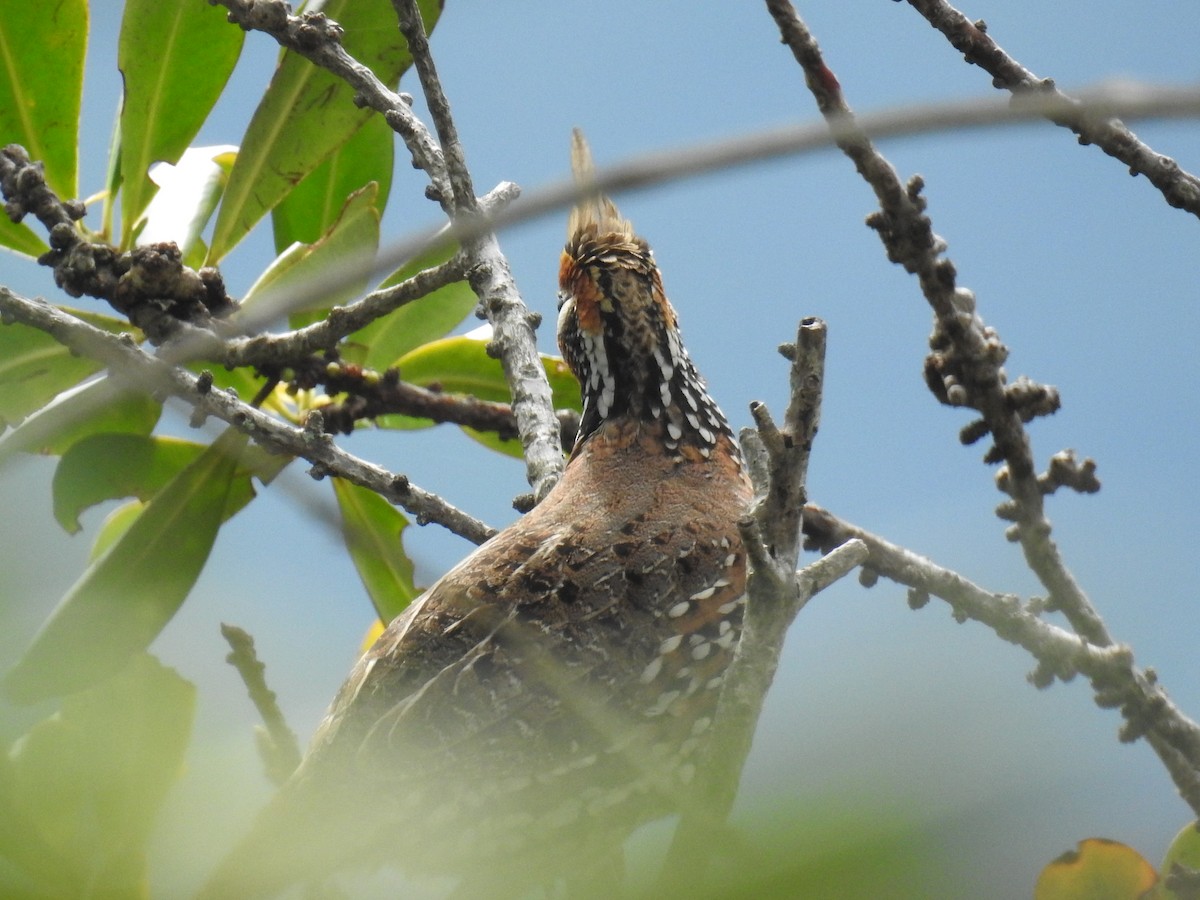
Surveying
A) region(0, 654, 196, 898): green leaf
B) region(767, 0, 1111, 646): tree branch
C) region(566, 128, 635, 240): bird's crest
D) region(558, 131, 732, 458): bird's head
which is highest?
region(566, 128, 635, 240): bird's crest

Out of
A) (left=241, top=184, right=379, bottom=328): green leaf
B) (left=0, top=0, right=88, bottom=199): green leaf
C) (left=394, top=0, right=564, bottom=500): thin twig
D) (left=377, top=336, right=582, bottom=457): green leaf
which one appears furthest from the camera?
(left=377, top=336, right=582, bottom=457): green leaf

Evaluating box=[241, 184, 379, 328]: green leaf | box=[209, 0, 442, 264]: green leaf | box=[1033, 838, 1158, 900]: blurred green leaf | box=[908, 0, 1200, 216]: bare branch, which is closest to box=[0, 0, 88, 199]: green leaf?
box=[209, 0, 442, 264]: green leaf

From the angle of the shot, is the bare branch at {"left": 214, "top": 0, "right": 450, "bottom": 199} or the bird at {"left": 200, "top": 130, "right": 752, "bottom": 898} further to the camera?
the bare branch at {"left": 214, "top": 0, "right": 450, "bottom": 199}

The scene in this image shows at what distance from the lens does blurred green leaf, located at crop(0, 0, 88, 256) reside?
15.5 ft

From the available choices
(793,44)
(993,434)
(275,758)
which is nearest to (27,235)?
(793,44)

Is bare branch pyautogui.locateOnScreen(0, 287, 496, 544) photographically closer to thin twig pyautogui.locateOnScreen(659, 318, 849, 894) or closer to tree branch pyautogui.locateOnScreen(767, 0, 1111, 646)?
tree branch pyautogui.locateOnScreen(767, 0, 1111, 646)

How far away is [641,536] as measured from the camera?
3.90 metres

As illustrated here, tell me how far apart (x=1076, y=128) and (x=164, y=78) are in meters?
3.38

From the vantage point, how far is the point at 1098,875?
122 cm

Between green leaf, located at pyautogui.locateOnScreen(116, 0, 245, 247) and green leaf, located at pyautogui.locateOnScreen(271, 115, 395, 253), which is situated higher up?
green leaf, located at pyautogui.locateOnScreen(116, 0, 245, 247)

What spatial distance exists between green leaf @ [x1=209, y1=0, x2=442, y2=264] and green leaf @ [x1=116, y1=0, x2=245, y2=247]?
1.04 feet

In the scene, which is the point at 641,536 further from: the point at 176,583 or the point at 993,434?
the point at 176,583

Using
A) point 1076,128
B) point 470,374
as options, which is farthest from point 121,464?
point 1076,128

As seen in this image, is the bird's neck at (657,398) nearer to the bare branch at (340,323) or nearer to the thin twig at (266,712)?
the bare branch at (340,323)
